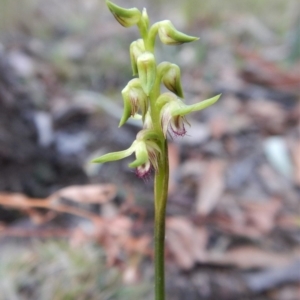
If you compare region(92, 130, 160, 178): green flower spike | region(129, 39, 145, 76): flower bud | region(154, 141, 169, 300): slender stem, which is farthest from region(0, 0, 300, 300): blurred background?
region(129, 39, 145, 76): flower bud

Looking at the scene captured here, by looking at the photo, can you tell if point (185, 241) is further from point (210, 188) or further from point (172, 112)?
point (172, 112)

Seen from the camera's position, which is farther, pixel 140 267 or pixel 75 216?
pixel 75 216

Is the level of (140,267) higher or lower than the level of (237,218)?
lower

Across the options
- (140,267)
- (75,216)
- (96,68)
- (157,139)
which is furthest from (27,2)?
(157,139)

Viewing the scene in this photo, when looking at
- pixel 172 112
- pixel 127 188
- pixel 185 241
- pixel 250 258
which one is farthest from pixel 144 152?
pixel 127 188

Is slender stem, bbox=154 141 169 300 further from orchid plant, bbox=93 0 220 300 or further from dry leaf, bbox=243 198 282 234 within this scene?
dry leaf, bbox=243 198 282 234

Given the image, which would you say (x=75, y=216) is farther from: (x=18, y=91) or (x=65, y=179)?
(x=18, y=91)

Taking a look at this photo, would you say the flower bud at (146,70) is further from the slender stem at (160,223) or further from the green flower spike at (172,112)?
the slender stem at (160,223)
